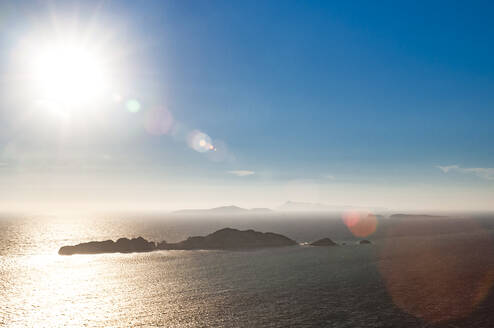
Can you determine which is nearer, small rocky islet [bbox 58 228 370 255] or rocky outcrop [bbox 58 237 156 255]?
rocky outcrop [bbox 58 237 156 255]

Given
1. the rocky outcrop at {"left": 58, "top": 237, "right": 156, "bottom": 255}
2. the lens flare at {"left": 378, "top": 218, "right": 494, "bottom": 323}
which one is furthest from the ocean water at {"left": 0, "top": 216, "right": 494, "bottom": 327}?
the rocky outcrop at {"left": 58, "top": 237, "right": 156, "bottom": 255}

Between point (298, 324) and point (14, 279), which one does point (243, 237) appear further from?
point (298, 324)

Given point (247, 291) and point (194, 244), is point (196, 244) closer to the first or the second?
point (194, 244)

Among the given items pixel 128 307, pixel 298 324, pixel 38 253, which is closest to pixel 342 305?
pixel 298 324

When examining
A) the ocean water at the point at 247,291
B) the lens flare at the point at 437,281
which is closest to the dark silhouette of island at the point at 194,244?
the ocean water at the point at 247,291

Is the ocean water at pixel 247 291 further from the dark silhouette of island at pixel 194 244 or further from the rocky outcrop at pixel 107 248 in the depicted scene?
the dark silhouette of island at pixel 194 244

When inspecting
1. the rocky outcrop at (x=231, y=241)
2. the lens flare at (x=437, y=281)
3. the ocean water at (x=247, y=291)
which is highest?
the rocky outcrop at (x=231, y=241)

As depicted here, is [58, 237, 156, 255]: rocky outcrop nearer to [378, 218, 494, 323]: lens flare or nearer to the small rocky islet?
the small rocky islet
